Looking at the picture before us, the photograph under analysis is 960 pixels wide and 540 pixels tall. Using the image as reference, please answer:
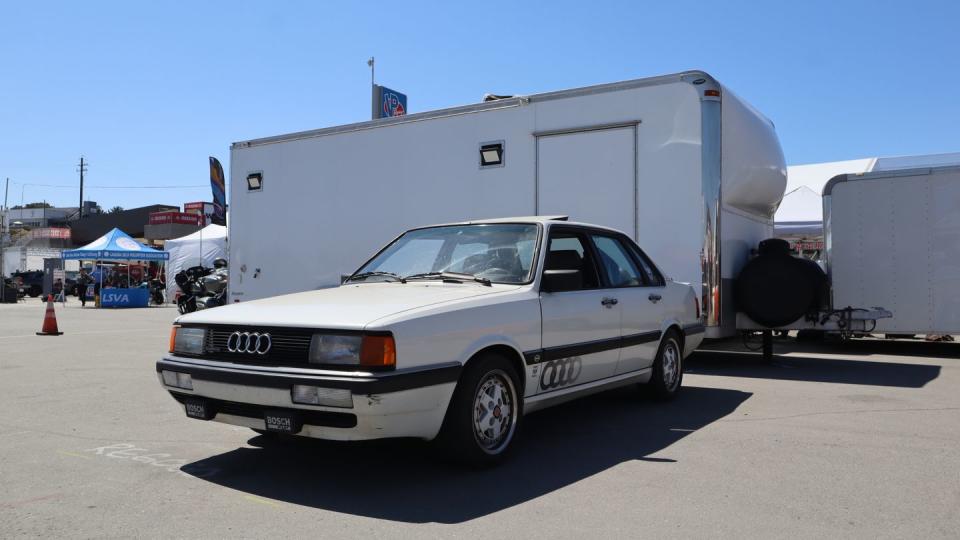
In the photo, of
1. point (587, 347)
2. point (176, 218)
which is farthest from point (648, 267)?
point (176, 218)

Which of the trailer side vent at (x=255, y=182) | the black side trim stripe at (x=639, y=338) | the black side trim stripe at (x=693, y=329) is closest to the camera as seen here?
the black side trim stripe at (x=639, y=338)

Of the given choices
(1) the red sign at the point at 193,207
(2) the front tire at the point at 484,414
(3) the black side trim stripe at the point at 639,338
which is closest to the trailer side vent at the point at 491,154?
(3) the black side trim stripe at the point at 639,338

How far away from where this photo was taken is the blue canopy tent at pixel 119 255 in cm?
2603

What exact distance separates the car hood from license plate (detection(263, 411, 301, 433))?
0.46m

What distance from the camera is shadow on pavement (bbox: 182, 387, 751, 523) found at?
372 centimetres

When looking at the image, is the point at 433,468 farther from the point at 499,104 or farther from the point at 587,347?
the point at 499,104

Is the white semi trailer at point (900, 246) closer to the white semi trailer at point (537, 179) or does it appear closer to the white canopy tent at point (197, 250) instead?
the white semi trailer at point (537, 179)

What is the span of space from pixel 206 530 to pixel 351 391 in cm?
87

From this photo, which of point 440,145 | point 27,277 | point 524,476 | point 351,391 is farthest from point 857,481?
point 27,277

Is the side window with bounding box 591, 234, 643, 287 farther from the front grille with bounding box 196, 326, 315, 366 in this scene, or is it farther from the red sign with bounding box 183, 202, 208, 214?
the red sign with bounding box 183, 202, 208, 214

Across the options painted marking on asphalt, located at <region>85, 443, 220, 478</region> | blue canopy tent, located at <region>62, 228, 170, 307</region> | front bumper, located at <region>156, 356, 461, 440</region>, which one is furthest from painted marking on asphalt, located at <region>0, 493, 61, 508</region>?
blue canopy tent, located at <region>62, 228, 170, 307</region>

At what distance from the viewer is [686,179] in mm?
8141

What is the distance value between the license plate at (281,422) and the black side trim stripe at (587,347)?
1.43m

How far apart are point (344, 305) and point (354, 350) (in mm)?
524
